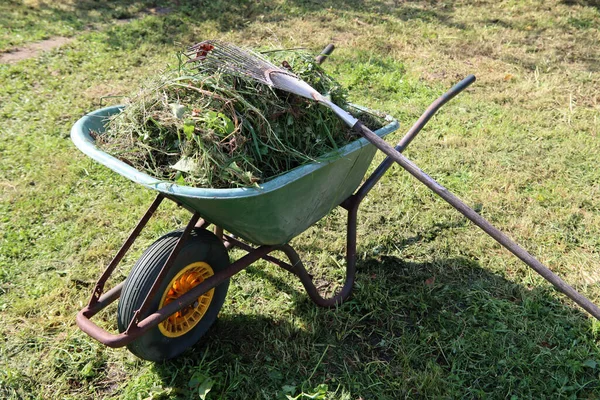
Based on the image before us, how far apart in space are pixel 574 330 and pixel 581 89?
3.56 m

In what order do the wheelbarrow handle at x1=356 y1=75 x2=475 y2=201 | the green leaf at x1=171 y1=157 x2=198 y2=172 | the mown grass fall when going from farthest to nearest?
the wheelbarrow handle at x1=356 y1=75 x2=475 y2=201, the mown grass, the green leaf at x1=171 y1=157 x2=198 y2=172

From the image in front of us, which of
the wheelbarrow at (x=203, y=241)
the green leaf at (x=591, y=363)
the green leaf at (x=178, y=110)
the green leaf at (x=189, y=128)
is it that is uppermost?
the green leaf at (x=178, y=110)

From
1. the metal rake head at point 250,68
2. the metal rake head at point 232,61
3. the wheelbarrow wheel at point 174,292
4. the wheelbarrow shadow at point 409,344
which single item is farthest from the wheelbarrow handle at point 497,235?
the wheelbarrow wheel at point 174,292

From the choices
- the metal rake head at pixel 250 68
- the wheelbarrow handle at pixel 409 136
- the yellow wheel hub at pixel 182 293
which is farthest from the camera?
the wheelbarrow handle at pixel 409 136

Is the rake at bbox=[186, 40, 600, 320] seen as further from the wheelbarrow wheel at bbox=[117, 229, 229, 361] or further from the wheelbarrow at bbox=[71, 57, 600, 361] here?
the wheelbarrow wheel at bbox=[117, 229, 229, 361]

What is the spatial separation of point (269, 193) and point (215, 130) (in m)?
0.34

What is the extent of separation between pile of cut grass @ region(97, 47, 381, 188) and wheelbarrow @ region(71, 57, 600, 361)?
9cm

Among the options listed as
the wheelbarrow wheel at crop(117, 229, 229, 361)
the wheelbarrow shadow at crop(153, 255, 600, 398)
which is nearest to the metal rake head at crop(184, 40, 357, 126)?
the wheelbarrow wheel at crop(117, 229, 229, 361)

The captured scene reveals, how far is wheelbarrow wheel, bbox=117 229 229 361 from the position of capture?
199 cm

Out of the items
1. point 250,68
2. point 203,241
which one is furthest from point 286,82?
point 203,241

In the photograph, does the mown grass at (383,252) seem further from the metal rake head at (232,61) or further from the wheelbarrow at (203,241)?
the metal rake head at (232,61)

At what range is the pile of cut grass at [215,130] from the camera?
1.79 meters

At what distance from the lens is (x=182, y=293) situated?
2219 millimetres

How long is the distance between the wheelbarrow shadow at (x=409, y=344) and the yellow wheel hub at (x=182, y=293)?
17cm
